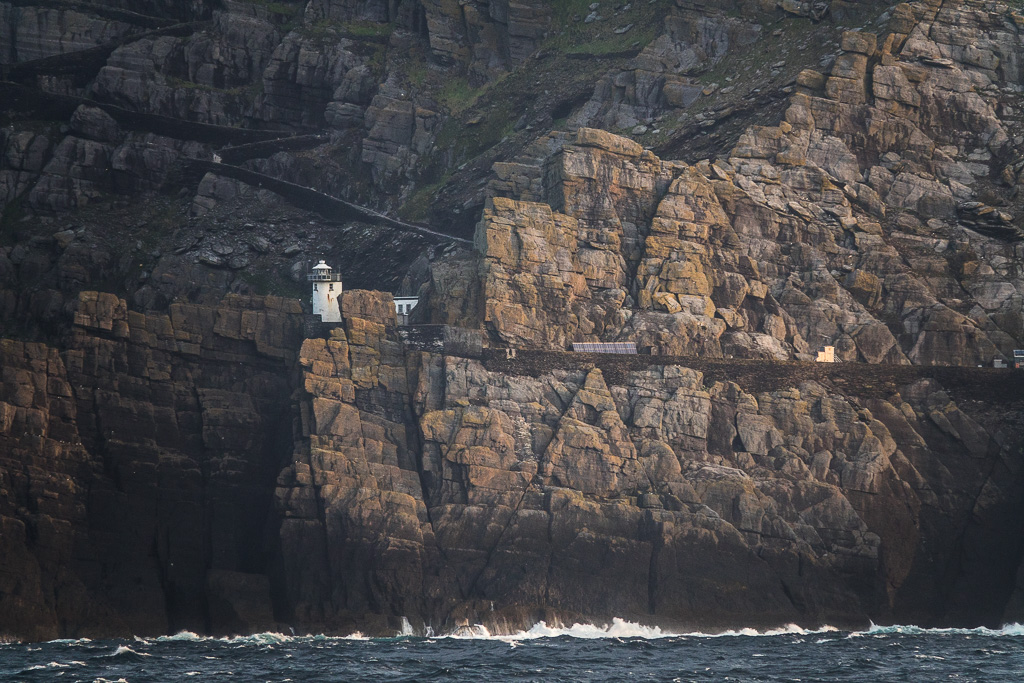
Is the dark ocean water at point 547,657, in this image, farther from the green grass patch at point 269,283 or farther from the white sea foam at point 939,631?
the green grass patch at point 269,283

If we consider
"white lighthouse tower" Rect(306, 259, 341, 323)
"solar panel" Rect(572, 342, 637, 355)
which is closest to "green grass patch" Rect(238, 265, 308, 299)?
"white lighthouse tower" Rect(306, 259, 341, 323)

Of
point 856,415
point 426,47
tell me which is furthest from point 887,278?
point 426,47

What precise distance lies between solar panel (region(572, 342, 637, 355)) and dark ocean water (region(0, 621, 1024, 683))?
16.9 m

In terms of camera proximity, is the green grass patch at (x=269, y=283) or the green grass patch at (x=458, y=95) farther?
the green grass patch at (x=458, y=95)

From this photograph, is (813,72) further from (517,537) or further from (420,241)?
(517,537)

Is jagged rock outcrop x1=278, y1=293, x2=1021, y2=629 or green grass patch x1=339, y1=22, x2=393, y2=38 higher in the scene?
green grass patch x1=339, y1=22, x2=393, y2=38

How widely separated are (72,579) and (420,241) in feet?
117

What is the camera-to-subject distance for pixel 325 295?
351 feet

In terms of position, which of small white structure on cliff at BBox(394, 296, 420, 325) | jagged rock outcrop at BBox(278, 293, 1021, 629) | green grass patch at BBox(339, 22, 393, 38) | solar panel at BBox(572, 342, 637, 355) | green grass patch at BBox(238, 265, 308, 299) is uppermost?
green grass patch at BBox(339, 22, 393, 38)

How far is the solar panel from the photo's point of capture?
342 ft

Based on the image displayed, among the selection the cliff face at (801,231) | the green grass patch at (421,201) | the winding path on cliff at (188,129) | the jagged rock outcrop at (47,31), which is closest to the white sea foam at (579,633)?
the cliff face at (801,231)

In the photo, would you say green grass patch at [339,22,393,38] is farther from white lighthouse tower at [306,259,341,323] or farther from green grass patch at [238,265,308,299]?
white lighthouse tower at [306,259,341,323]

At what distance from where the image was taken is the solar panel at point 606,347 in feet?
342

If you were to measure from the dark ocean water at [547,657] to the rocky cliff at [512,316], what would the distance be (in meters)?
1.79
